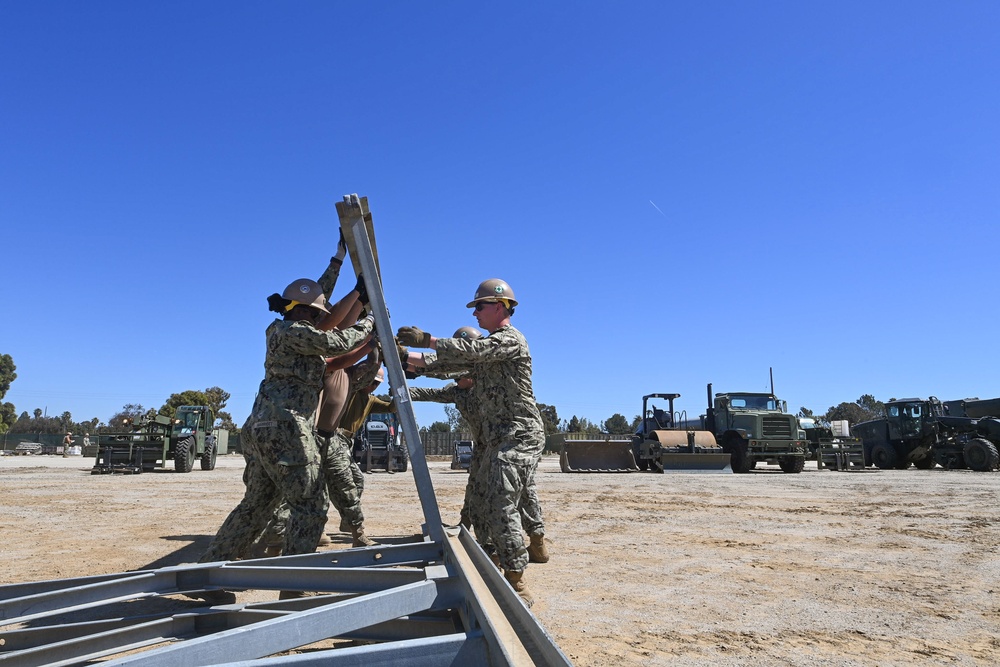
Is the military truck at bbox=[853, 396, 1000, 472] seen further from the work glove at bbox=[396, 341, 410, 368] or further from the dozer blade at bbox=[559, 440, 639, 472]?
the work glove at bbox=[396, 341, 410, 368]

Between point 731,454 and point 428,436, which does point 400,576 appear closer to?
point 731,454

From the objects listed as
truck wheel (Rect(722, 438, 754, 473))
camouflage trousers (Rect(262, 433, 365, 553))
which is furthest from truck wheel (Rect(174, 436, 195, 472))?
camouflage trousers (Rect(262, 433, 365, 553))

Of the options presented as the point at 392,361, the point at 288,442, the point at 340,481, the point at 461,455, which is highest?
the point at 392,361

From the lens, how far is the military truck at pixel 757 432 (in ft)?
69.5

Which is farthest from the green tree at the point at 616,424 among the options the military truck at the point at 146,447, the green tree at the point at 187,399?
the military truck at the point at 146,447

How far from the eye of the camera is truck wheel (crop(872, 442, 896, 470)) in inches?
952

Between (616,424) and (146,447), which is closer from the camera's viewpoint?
(146,447)

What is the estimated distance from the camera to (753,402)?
74.4ft

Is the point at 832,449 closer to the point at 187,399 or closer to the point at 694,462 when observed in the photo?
the point at 694,462

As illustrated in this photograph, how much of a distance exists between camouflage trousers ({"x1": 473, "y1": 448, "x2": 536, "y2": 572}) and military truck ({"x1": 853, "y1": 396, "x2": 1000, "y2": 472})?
21194 millimetres

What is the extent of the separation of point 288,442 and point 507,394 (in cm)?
149

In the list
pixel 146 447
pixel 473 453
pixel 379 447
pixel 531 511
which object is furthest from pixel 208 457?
pixel 531 511

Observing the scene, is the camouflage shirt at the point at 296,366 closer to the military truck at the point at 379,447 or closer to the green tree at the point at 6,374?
the military truck at the point at 379,447

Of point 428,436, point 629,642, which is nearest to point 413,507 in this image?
point 629,642
